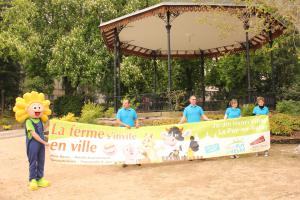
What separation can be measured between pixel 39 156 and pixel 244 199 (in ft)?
15.4

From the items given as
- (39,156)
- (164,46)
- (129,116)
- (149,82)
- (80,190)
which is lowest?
(80,190)

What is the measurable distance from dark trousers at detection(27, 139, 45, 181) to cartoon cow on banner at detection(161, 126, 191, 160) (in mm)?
3529

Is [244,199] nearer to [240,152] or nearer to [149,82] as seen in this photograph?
[240,152]

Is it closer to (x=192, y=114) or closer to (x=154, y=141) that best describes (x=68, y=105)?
(x=192, y=114)

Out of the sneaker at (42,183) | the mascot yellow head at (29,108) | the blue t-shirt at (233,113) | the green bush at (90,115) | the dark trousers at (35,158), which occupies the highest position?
the mascot yellow head at (29,108)

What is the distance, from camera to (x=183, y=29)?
2241 centimetres

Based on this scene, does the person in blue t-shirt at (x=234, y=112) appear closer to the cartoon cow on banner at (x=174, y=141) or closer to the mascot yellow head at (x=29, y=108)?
the cartoon cow on banner at (x=174, y=141)

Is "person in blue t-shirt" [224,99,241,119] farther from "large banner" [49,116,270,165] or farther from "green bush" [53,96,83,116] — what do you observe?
"green bush" [53,96,83,116]

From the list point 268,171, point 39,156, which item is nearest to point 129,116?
point 39,156

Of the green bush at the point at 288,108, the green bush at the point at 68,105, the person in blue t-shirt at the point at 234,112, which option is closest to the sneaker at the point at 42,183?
the person in blue t-shirt at the point at 234,112

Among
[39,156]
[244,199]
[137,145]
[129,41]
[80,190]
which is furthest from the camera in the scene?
[129,41]

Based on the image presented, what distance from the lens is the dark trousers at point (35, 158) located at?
8.27 m

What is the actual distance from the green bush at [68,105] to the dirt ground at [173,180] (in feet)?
68.5

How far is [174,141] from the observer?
10.5m
